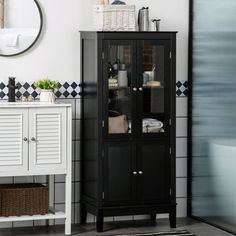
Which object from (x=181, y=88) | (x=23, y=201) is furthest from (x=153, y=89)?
Result: (x=23, y=201)

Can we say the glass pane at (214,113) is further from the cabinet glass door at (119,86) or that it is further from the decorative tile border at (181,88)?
the cabinet glass door at (119,86)

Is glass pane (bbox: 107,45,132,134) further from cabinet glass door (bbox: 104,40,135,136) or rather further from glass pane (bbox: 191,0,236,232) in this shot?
glass pane (bbox: 191,0,236,232)

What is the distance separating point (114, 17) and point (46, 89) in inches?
30.8

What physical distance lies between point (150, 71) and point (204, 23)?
689 millimetres

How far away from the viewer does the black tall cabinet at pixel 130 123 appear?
556 cm

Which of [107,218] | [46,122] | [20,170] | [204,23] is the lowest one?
[107,218]

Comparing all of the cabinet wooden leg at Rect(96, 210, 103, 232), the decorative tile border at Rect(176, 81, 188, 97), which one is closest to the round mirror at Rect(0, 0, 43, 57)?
the decorative tile border at Rect(176, 81, 188, 97)

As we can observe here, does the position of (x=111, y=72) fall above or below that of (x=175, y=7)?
below

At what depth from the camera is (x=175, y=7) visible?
6109mm

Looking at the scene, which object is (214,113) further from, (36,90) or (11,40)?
(11,40)

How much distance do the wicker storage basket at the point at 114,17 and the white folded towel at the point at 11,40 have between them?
26.0 inches

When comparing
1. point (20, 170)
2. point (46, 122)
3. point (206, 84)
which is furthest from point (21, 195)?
point (206, 84)

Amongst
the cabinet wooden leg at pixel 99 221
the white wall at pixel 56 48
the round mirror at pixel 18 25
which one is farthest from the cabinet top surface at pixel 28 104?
the cabinet wooden leg at pixel 99 221

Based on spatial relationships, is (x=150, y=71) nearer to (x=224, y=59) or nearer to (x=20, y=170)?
(x=224, y=59)
